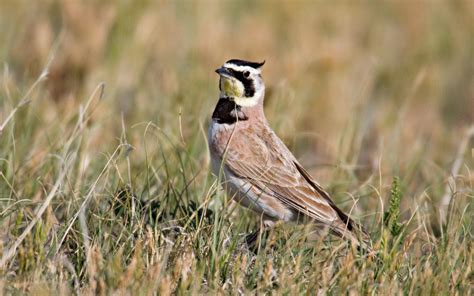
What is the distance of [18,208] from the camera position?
5.13 meters

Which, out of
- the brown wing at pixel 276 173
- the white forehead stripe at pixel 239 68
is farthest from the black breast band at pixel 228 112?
the white forehead stripe at pixel 239 68

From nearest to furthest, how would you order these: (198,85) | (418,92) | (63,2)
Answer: (198,85), (63,2), (418,92)

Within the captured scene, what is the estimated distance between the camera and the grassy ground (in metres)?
4.60

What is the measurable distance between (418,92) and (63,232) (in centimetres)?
689

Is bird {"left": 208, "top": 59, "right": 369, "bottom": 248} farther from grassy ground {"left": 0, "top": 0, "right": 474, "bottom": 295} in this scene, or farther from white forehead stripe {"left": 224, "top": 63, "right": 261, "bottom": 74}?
grassy ground {"left": 0, "top": 0, "right": 474, "bottom": 295}

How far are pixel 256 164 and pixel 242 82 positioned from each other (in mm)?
571

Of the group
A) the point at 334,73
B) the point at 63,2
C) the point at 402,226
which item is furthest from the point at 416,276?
the point at 63,2

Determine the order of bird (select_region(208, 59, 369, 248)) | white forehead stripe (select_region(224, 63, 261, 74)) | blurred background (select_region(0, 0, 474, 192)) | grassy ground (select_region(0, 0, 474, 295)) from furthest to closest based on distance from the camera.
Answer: blurred background (select_region(0, 0, 474, 192))
white forehead stripe (select_region(224, 63, 261, 74))
bird (select_region(208, 59, 369, 248))
grassy ground (select_region(0, 0, 474, 295))

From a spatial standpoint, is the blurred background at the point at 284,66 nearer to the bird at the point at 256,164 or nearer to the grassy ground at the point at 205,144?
the grassy ground at the point at 205,144

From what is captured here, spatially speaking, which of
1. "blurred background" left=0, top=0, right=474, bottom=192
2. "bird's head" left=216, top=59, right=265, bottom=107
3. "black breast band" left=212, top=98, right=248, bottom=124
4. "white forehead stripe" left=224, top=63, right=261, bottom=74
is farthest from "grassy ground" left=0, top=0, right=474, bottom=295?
"white forehead stripe" left=224, top=63, right=261, bottom=74

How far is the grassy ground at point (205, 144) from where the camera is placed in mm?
4602

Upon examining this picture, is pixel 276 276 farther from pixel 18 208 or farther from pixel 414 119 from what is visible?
pixel 414 119

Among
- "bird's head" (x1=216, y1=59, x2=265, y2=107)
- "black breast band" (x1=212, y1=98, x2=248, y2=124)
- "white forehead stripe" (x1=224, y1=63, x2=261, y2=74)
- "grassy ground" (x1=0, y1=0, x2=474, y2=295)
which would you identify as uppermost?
"white forehead stripe" (x1=224, y1=63, x2=261, y2=74)

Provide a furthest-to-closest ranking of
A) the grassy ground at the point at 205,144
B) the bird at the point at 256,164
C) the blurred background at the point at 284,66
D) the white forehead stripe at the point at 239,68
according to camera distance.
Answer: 1. the blurred background at the point at 284,66
2. the white forehead stripe at the point at 239,68
3. the bird at the point at 256,164
4. the grassy ground at the point at 205,144
